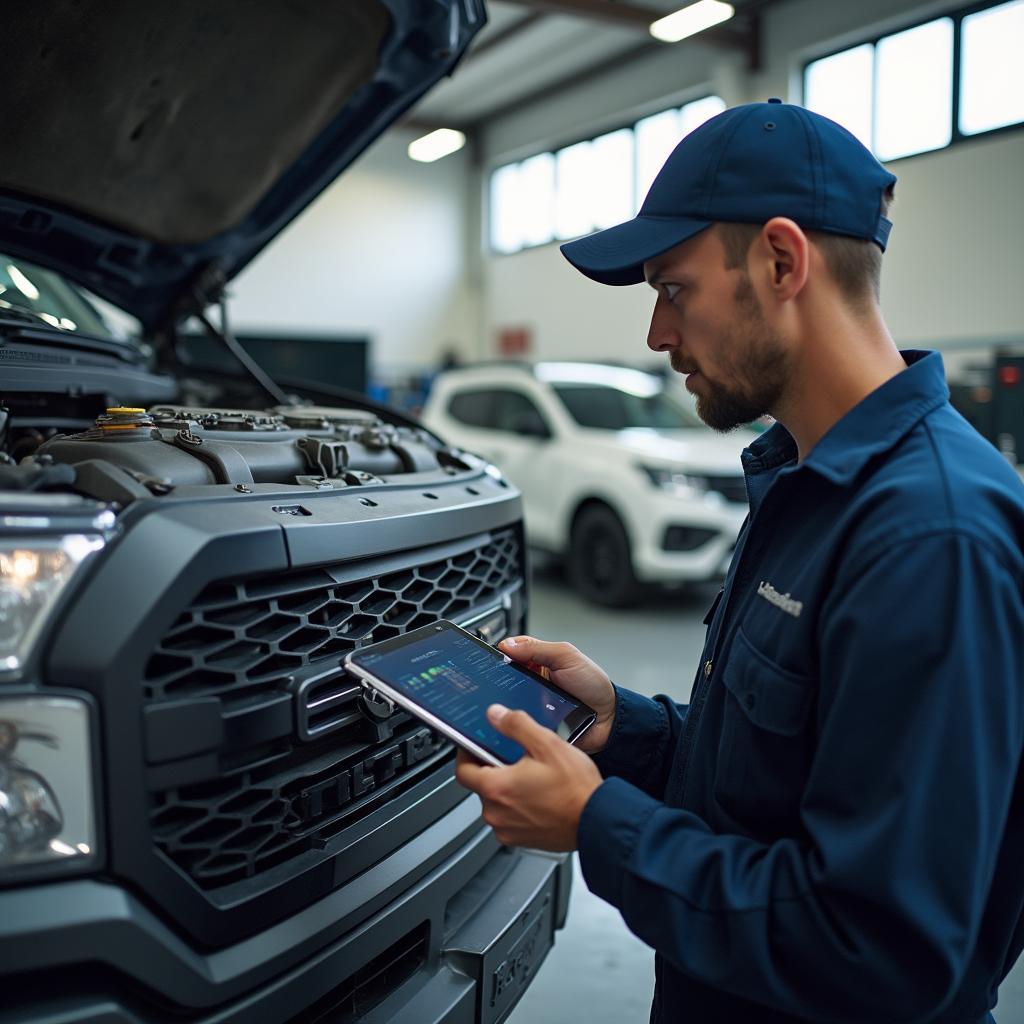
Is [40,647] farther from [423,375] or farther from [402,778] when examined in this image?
[423,375]

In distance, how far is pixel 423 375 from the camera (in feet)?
47.7

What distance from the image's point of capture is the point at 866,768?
866 millimetres

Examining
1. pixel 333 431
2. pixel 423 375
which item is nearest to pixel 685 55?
pixel 423 375

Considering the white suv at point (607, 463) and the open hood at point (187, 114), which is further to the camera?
the white suv at point (607, 463)

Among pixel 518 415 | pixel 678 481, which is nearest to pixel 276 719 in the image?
pixel 678 481

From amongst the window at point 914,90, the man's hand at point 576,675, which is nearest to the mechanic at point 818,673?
the man's hand at point 576,675

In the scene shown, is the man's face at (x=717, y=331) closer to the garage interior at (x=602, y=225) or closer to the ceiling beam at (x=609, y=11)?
the garage interior at (x=602, y=225)

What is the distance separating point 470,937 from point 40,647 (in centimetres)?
85

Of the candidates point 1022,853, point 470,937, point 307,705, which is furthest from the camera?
point 470,937

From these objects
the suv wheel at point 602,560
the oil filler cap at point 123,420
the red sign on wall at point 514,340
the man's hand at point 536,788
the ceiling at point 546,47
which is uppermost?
the ceiling at point 546,47

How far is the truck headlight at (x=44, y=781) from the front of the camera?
0.89 m

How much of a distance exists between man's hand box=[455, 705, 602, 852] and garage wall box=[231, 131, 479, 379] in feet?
41.8

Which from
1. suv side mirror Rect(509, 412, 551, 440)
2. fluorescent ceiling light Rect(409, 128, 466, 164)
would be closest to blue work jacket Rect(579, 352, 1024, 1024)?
suv side mirror Rect(509, 412, 551, 440)

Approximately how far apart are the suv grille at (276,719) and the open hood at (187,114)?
1333 millimetres
